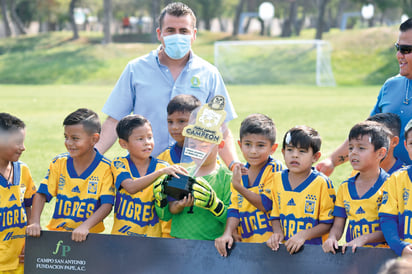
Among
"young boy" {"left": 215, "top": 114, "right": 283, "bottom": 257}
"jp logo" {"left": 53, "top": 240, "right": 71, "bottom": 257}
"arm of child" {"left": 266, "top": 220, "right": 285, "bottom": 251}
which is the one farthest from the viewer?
"young boy" {"left": 215, "top": 114, "right": 283, "bottom": 257}

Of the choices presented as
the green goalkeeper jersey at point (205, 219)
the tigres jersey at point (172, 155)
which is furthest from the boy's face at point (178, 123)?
the green goalkeeper jersey at point (205, 219)

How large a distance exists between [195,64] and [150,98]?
1.59ft

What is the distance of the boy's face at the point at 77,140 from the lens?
404 centimetres

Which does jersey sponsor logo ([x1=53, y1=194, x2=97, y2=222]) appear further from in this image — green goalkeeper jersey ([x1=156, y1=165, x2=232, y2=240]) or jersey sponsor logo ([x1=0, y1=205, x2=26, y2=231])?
green goalkeeper jersey ([x1=156, y1=165, x2=232, y2=240])

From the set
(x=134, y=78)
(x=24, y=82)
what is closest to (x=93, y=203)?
(x=134, y=78)

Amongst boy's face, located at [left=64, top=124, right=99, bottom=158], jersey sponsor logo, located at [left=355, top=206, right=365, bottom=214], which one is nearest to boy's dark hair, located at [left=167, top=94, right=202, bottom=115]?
boy's face, located at [left=64, top=124, right=99, bottom=158]

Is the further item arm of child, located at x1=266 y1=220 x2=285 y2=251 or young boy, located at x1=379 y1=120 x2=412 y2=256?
arm of child, located at x1=266 y1=220 x2=285 y2=251

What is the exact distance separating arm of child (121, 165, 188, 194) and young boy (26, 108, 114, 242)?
182mm

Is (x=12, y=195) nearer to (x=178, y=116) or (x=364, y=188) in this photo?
(x=178, y=116)

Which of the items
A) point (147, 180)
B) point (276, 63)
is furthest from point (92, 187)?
point (276, 63)

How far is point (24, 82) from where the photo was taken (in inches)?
1251

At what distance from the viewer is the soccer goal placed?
3203 cm

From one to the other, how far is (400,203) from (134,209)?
71.2 inches

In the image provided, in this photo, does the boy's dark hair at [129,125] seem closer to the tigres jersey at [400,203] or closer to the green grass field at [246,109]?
the tigres jersey at [400,203]
